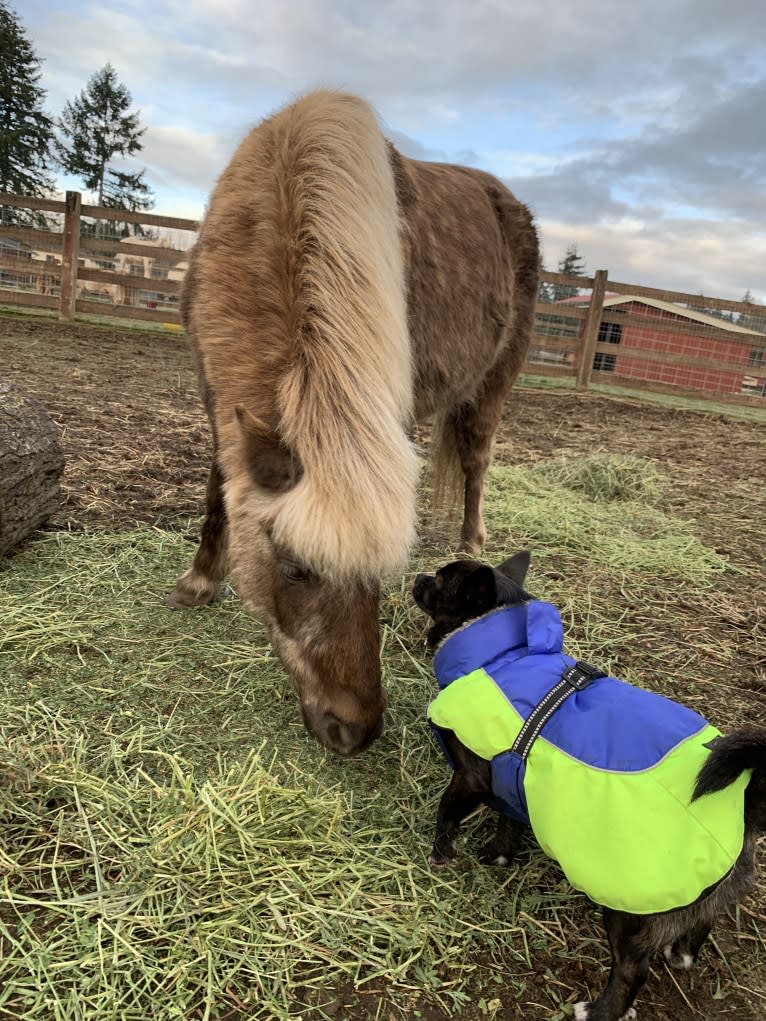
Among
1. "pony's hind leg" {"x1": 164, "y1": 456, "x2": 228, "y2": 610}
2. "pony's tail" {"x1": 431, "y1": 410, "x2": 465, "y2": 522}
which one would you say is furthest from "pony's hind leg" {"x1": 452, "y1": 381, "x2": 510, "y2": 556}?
"pony's hind leg" {"x1": 164, "y1": 456, "x2": 228, "y2": 610}

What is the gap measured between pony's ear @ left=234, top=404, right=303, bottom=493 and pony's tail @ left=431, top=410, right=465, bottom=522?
2481mm

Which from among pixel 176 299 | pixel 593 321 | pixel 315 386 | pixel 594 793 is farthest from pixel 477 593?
pixel 176 299

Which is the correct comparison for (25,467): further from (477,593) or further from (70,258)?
(70,258)

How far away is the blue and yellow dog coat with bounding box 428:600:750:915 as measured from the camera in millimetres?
1318

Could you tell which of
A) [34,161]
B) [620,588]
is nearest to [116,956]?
[620,588]

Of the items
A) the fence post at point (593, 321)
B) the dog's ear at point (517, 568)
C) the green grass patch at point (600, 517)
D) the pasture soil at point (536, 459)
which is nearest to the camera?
the pasture soil at point (536, 459)

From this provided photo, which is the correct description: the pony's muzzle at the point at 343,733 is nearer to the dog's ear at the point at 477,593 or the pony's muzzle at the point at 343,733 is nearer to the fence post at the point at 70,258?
the dog's ear at the point at 477,593

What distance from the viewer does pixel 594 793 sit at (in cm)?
143

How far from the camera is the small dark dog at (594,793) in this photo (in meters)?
1.33

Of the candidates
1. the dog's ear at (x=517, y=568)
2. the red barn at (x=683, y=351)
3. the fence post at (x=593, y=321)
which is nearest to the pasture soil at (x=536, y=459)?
the dog's ear at (x=517, y=568)

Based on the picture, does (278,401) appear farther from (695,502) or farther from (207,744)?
(695,502)

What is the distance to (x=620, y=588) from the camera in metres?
3.53

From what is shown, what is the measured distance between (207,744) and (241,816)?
40cm

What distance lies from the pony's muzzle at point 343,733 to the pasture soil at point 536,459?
35 cm
